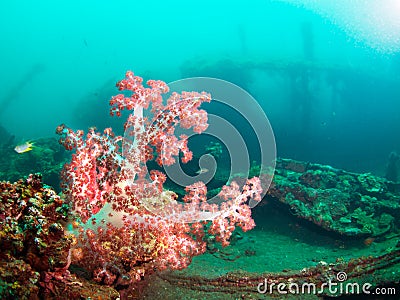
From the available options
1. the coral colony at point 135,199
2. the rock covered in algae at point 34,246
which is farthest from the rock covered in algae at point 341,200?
the rock covered in algae at point 34,246

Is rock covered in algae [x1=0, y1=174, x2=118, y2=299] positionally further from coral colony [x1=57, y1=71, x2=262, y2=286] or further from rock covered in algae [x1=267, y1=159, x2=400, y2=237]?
rock covered in algae [x1=267, y1=159, x2=400, y2=237]

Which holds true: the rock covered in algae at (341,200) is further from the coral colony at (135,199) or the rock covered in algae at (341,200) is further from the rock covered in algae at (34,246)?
the rock covered in algae at (34,246)

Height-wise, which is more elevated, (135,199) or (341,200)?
(341,200)

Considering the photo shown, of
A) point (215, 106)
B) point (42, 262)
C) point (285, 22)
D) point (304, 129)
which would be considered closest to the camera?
point (42, 262)

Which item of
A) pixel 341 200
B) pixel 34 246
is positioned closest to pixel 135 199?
pixel 34 246

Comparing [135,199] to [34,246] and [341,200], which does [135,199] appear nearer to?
[34,246]

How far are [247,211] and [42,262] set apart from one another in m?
2.87

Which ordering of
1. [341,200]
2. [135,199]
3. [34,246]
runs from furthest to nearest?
[341,200] < [135,199] < [34,246]

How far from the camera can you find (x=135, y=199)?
3744 millimetres

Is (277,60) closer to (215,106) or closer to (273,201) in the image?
(215,106)

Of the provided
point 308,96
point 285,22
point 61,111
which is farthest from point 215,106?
point 285,22

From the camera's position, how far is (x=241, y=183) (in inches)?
319

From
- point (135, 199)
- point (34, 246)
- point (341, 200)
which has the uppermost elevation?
point (341, 200)

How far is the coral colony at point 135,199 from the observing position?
3354 millimetres
